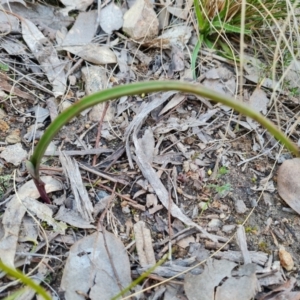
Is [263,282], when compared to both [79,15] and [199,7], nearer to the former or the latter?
[199,7]

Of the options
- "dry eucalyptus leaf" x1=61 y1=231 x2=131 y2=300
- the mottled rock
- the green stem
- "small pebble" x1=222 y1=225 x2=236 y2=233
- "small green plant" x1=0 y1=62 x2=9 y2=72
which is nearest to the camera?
the green stem

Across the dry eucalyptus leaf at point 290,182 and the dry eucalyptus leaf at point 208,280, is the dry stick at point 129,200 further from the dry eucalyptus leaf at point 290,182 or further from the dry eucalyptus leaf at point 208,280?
the dry eucalyptus leaf at point 290,182

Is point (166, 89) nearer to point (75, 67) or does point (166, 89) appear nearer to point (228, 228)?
point (228, 228)

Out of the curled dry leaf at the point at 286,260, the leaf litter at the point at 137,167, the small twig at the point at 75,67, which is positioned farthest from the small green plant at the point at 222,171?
the small twig at the point at 75,67

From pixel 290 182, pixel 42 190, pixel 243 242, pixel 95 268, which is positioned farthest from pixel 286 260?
pixel 42 190

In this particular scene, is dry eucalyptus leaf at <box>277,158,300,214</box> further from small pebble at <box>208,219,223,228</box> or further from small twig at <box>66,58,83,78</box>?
small twig at <box>66,58,83,78</box>

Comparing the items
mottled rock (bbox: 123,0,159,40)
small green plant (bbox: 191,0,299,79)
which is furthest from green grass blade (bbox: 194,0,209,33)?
mottled rock (bbox: 123,0,159,40)

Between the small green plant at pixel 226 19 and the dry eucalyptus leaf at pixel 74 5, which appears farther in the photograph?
the dry eucalyptus leaf at pixel 74 5

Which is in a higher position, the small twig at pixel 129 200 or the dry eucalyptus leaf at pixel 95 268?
the small twig at pixel 129 200
